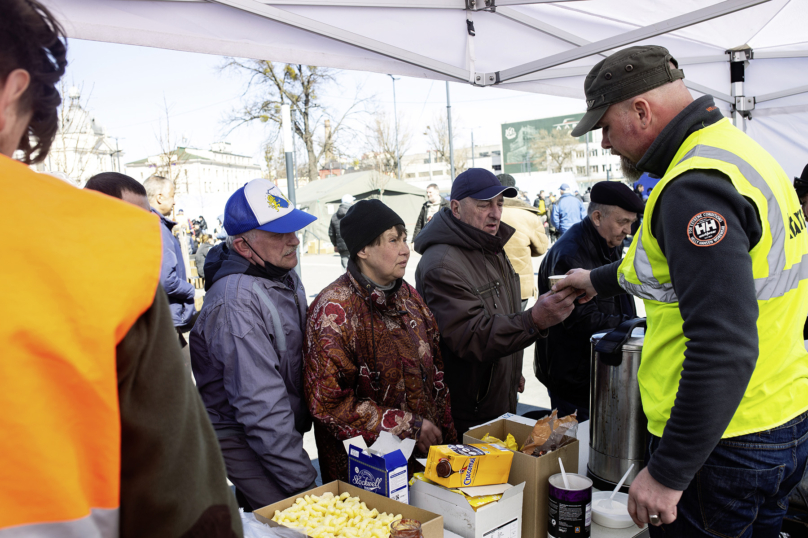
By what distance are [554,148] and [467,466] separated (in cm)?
6693

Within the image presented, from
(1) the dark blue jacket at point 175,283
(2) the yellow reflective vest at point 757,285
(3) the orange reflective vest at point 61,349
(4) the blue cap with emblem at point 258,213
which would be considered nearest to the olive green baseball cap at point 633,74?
(2) the yellow reflective vest at point 757,285

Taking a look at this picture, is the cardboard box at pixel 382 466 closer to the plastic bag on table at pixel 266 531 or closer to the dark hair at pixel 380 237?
the plastic bag on table at pixel 266 531

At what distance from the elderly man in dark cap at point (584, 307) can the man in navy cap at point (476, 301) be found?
0.26 metres

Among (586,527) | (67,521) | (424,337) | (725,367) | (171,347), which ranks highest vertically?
(171,347)

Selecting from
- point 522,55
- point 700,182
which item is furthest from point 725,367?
point 522,55

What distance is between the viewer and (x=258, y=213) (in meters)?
2.38

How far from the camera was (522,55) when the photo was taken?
3.75 meters

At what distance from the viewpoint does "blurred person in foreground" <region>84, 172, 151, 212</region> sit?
125 inches

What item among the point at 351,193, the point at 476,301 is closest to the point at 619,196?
the point at 476,301

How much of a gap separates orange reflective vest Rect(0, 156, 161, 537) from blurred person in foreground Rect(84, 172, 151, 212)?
2.81 m

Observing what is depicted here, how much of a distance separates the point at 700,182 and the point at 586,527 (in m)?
1.09

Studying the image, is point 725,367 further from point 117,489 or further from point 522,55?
point 522,55

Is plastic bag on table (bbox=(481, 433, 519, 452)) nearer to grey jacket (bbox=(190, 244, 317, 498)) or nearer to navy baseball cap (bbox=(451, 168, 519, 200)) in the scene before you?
grey jacket (bbox=(190, 244, 317, 498))

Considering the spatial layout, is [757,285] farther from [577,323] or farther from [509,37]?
[509,37]
